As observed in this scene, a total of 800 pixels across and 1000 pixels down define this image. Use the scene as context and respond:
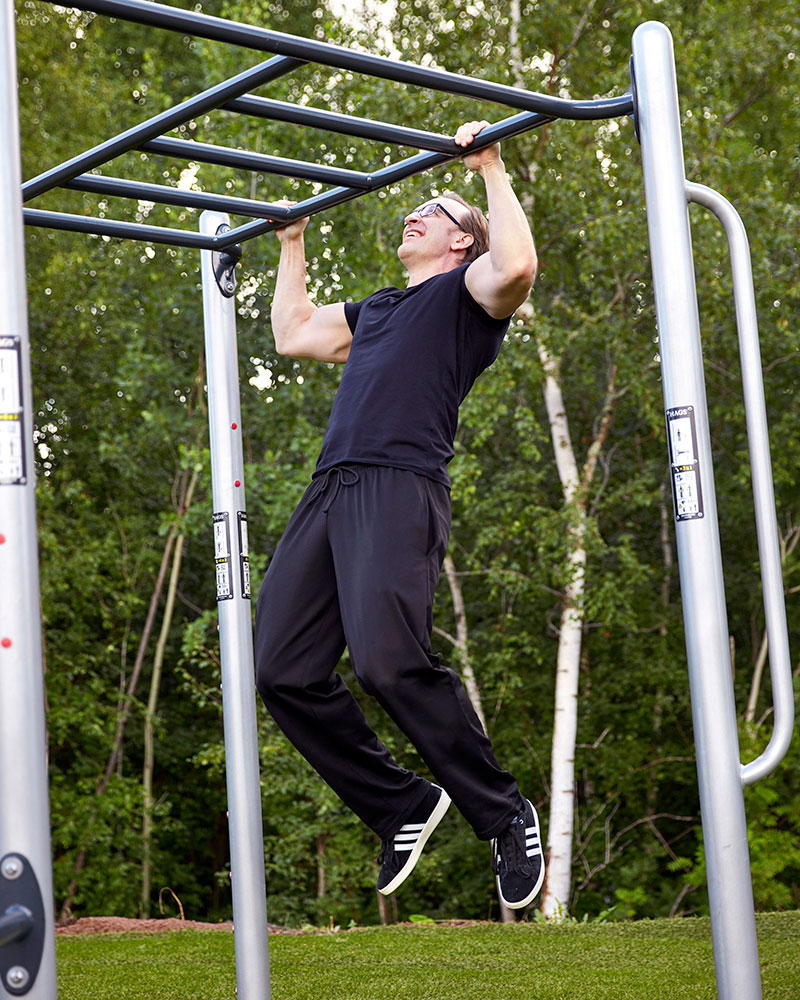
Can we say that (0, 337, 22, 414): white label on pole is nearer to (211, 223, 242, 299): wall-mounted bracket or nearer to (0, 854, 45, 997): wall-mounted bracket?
(0, 854, 45, 997): wall-mounted bracket

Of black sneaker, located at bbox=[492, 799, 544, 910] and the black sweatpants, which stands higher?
the black sweatpants

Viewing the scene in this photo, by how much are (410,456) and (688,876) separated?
734 centimetres

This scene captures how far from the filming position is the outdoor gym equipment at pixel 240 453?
62.6 inches

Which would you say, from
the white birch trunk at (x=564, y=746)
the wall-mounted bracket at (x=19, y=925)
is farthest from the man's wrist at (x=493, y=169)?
the white birch trunk at (x=564, y=746)

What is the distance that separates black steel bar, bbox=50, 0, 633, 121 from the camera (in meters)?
1.89

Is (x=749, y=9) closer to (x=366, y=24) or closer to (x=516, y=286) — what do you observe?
(x=366, y=24)

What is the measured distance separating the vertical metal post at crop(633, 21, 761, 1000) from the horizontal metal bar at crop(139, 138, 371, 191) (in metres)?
0.84

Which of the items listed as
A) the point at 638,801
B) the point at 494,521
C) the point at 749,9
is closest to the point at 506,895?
the point at 494,521

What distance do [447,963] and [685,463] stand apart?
2.58m

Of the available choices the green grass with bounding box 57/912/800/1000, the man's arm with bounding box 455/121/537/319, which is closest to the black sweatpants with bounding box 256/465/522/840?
the man's arm with bounding box 455/121/537/319

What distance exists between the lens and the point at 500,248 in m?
2.31

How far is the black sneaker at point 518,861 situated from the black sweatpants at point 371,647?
0.03 meters

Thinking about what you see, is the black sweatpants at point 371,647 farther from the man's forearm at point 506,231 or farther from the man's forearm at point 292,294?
the man's forearm at point 292,294

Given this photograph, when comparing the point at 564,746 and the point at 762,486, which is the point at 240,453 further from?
the point at 564,746
